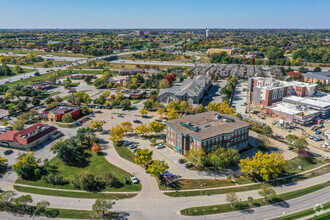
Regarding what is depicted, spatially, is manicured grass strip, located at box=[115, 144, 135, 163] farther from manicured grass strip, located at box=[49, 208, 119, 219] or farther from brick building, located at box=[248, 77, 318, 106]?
brick building, located at box=[248, 77, 318, 106]

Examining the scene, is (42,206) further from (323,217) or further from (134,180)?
(323,217)

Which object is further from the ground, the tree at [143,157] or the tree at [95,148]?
the tree at [143,157]

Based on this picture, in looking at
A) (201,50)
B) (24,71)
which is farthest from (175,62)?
(24,71)

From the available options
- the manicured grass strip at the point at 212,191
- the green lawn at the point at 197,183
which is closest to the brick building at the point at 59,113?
the green lawn at the point at 197,183

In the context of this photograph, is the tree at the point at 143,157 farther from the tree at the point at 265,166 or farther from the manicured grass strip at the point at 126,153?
the tree at the point at 265,166

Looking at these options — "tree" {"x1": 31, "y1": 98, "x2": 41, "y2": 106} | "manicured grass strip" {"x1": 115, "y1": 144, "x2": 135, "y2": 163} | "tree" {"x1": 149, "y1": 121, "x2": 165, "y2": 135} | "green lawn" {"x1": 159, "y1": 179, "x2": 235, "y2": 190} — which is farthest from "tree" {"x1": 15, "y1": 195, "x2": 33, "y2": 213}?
"tree" {"x1": 31, "y1": 98, "x2": 41, "y2": 106}

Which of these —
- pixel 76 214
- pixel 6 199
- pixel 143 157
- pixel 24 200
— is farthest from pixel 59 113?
pixel 76 214
